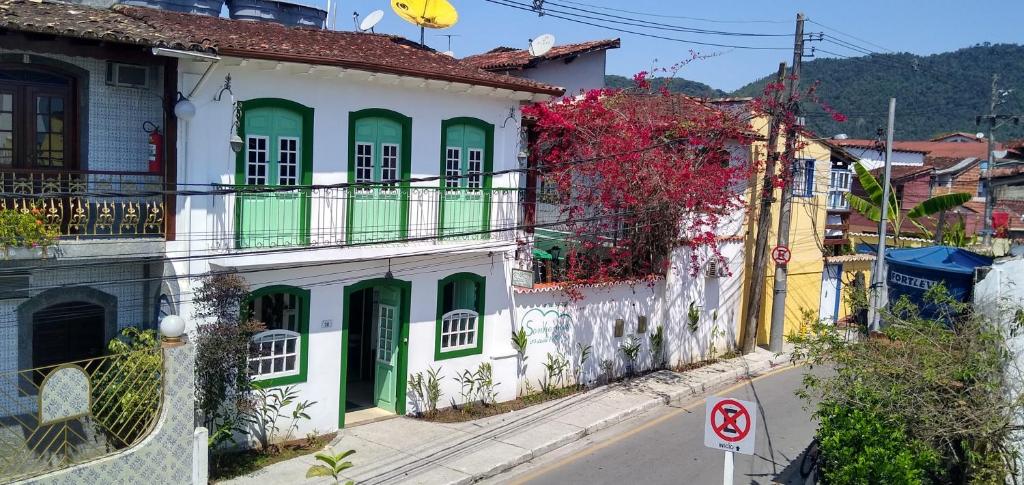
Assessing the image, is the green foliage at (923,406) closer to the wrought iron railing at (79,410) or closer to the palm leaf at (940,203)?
the wrought iron railing at (79,410)

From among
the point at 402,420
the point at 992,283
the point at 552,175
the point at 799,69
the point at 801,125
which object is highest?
the point at 799,69

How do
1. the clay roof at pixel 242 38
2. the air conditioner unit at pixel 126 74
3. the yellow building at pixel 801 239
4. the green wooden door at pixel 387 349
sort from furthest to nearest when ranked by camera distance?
the yellow building at pixel 801 239
the green wooden door at pixel 387 349
the air conditioner unit at pixel 126 74
the clay roof at pixel 242 38

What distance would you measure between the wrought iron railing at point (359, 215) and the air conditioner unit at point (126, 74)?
1.96m

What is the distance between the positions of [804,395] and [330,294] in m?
7.25

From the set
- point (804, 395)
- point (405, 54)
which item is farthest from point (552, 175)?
point (804, 395)

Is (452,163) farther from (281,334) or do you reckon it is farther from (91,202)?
(91,202)

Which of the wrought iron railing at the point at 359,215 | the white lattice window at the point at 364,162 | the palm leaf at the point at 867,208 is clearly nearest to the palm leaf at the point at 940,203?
the palm leaf at the point at 867,208

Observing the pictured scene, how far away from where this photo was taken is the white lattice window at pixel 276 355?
12.8 m

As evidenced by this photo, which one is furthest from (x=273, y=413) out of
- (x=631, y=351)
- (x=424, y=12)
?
(x=424, y=12)

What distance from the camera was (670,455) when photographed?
13.5 metres

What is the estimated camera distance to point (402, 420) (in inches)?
579

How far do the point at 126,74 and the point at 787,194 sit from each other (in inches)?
573

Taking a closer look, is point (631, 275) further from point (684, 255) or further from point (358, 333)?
point (358, 333)

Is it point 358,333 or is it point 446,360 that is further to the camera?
point 358,333
